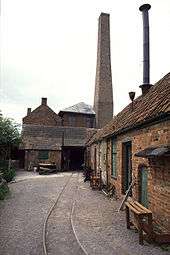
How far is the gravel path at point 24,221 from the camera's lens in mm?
6473

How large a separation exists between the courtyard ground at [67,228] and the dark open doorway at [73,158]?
18.8 meters

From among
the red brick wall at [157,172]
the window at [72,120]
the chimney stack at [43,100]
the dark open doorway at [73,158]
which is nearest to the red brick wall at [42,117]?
the chimney stack at [43,100]

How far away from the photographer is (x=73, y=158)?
3469 centimetres

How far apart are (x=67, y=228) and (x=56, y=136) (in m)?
26.0

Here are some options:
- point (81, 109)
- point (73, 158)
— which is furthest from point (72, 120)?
point (73, 158)

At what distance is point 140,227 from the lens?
6.49 m

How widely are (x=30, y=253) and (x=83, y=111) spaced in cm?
3645

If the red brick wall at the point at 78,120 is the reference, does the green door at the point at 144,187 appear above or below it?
below

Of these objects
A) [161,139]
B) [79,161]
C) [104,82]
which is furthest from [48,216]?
[104,82]

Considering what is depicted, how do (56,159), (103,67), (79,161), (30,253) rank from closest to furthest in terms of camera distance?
(30,253), (56,159), (79,161), (103,67)

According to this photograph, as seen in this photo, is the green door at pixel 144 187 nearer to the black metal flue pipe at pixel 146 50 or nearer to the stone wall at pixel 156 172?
the stone wall at pixel 156 172

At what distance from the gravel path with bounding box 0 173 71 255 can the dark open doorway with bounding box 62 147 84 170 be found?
1677 centimetres

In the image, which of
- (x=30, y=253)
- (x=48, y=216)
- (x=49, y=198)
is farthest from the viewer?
(x=49, y=198)

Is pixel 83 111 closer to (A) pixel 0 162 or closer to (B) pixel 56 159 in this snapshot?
(B) pixel 56 159
